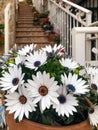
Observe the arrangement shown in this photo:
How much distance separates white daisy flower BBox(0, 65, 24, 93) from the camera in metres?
1.23

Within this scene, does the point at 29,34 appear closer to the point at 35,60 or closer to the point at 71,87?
the point at 35,60

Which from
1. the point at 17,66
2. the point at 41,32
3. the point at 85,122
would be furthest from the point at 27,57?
the point at 41,32

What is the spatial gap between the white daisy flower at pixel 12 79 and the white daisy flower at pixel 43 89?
0.20 feet

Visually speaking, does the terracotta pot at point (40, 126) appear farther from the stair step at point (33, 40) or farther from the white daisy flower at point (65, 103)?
the stair step at point (33, 40)

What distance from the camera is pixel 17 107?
46.9 inches

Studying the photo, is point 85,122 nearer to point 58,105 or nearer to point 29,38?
point 58,105

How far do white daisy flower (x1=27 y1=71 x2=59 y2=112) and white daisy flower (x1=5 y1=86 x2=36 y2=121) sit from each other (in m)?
0.04

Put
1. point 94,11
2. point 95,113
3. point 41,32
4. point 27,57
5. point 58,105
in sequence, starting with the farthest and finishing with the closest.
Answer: point 41,32 → point 94,11 → point 27,57 → point 95,113 → point 58,105

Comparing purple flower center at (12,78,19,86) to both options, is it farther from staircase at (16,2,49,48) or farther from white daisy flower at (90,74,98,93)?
staircase at (16,2,49,48)

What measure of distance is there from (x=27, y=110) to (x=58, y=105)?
13cm

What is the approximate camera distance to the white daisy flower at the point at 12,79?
1230 mm

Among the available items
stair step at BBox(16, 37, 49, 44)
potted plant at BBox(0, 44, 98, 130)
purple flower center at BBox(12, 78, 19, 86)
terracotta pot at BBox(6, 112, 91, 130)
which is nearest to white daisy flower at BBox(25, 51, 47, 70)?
potted plant at BBox(0, 44, 98, 130)

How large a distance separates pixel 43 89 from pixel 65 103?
0.11m

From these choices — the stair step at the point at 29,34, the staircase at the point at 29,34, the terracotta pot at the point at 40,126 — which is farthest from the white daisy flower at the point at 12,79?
the stair step at the point at 29,34
